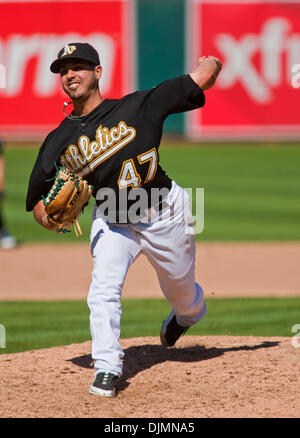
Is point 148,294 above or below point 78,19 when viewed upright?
below

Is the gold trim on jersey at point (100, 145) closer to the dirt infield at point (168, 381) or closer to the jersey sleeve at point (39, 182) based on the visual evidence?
the jersey sleeve at point (39, 182)

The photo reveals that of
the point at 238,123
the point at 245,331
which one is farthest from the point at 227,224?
the point at 238,123

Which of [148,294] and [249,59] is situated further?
[249,59]

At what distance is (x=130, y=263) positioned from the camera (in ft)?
15.4

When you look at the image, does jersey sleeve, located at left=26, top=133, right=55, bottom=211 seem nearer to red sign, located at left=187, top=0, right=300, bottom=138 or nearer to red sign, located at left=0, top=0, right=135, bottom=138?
red sign, located at left=187, top=0, right=300, bottom=138

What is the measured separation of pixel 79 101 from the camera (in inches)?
181

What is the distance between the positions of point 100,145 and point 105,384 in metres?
1.34

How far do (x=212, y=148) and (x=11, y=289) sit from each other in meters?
12.0

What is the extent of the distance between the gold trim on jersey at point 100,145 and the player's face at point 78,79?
9.0 inches

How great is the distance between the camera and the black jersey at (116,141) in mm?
4555

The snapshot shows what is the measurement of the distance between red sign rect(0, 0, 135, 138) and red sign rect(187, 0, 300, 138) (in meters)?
2.08

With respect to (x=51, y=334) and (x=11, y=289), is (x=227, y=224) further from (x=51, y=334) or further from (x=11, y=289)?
(x=51, y=334)

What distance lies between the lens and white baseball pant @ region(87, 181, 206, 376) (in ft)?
14.5
